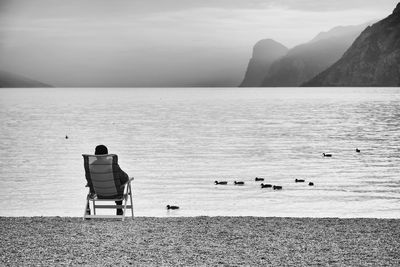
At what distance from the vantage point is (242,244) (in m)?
10.2

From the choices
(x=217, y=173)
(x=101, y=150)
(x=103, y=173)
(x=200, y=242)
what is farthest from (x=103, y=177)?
(x=217, y=173)

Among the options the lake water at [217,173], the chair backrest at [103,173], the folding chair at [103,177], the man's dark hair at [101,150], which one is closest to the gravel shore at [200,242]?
the folding chair at [103,177]

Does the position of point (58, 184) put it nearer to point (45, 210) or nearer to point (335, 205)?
point (45, 210)

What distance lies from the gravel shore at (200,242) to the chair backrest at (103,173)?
2.22ft

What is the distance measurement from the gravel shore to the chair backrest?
675 millimetres

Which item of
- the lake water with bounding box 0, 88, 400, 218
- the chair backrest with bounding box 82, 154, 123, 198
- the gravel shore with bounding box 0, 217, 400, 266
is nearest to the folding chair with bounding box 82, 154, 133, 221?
the chair backrest with bounding box 82, 154, 123, 198

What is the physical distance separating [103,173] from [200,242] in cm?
328

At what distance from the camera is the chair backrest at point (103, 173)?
41.5 ft

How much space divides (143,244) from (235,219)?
3235 millimetres

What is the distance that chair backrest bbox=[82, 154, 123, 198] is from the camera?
41.5 feet

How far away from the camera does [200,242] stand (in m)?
10.3

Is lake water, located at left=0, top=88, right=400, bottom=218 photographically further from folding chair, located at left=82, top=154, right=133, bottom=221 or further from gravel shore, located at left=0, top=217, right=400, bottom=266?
gravel shore, located at left=0, top=217, right=400, bottom=266

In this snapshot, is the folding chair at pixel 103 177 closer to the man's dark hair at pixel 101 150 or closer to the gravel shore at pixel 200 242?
the man's dark hair at pixel 101 150

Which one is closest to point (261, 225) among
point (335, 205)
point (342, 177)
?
point (335, 205)
